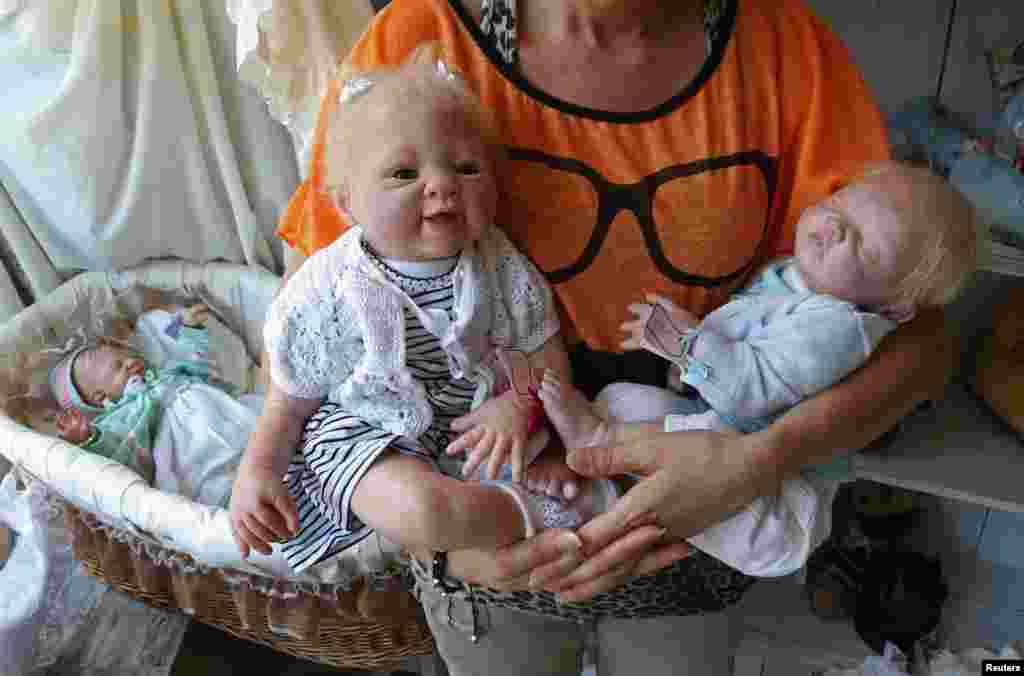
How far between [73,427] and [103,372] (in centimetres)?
17

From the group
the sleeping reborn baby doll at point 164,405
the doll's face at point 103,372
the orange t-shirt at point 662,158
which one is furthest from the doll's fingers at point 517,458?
the doll's face at point 103,372

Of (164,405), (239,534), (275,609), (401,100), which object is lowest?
(275,609)

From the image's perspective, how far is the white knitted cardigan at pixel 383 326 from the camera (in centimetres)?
96

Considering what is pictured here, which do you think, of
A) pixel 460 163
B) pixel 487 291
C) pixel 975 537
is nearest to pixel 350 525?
pixel 487 291

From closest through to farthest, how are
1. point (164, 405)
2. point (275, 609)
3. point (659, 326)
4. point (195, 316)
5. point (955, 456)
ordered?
point (659, 326), point (955, 456), point (275, 609), point (164, 405), point (195, 316)

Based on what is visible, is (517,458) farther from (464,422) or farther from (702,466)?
(702,466)

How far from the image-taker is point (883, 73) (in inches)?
56.7

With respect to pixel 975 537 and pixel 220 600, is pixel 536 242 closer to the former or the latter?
pixel 220 600

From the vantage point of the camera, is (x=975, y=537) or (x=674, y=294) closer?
(x=674, y=294)

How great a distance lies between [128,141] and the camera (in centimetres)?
184

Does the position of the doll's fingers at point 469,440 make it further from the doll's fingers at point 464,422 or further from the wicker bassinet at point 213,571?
the wicker bassinet at point 213,571

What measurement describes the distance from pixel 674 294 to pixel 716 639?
454mm

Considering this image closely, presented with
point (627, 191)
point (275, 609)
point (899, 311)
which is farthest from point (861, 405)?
point (275, 609)

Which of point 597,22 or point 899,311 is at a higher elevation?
point 597,22
